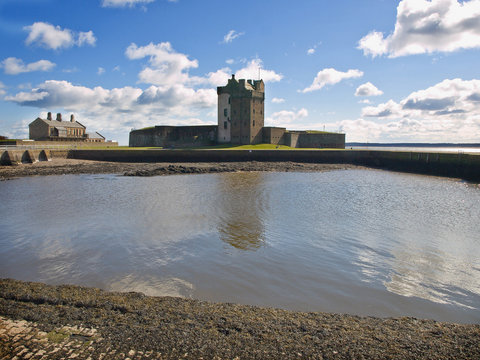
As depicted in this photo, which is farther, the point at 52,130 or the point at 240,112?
the point at 52,130

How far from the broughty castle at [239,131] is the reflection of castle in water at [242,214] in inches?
1071

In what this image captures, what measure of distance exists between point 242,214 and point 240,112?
3666cm

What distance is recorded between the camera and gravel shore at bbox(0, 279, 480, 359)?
12.7 ft

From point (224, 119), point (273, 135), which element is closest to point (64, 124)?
point (224, 119)

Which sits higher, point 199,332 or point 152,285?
point 199,332

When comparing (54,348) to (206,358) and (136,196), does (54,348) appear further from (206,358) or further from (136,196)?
(136,196)

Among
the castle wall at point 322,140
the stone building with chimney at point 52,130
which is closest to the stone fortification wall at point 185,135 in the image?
the castle wall at point 322,140

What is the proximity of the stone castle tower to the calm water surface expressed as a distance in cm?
3200

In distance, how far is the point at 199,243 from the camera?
8.89 meters

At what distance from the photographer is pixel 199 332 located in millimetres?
4293

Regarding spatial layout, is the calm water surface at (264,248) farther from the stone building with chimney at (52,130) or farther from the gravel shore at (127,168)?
the stone building with chimney at (52,130)

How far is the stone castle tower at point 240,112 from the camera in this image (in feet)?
156

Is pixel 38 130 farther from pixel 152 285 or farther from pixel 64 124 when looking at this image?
pixel 152 285

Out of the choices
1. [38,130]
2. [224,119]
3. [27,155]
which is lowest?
[27,155]
